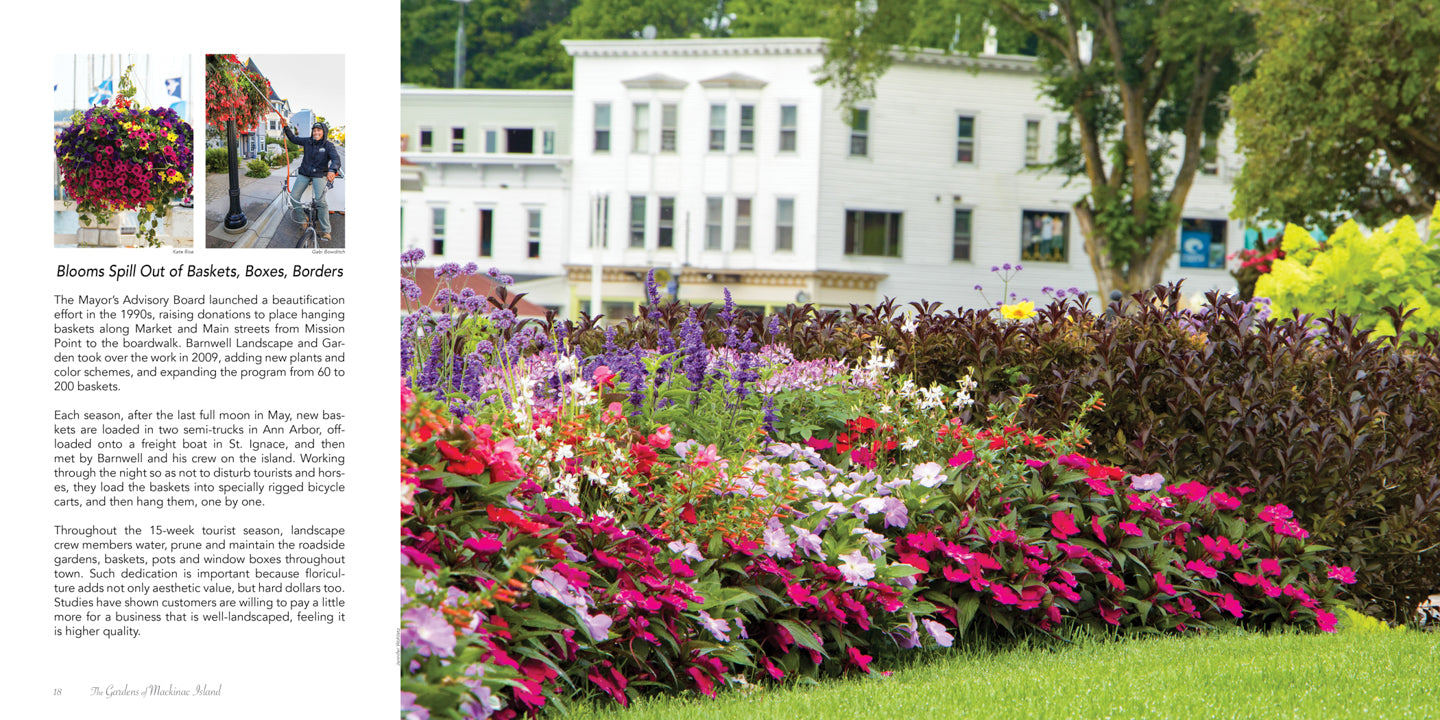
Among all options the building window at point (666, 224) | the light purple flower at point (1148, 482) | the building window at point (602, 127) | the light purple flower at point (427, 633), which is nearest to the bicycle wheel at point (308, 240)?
the light purple flower at point (427, 633)

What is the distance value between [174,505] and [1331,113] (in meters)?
22.1

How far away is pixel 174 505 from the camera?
2.58 meters

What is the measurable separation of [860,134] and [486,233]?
13.3 meters

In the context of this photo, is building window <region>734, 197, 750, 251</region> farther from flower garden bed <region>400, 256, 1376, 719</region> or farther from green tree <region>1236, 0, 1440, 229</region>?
flower garden bed <region>400, 256, 1376, 719</region>

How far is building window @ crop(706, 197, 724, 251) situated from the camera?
39.9 meters

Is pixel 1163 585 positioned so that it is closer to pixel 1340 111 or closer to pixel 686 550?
pixel 686 550

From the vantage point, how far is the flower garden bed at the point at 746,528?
3377mm

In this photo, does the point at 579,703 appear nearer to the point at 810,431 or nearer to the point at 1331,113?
the point at 810,431

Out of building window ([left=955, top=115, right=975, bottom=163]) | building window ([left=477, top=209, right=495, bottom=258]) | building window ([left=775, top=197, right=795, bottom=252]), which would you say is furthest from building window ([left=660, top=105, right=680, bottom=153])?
building window ([left=955, top=115, right=975, bottom=163])

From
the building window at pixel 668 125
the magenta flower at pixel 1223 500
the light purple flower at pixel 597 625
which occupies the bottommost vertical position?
the light purple flower at pixel 597 625

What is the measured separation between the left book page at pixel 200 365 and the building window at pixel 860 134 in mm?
37099

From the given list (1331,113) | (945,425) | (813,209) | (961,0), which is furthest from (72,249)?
(813,209)

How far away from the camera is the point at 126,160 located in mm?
2650

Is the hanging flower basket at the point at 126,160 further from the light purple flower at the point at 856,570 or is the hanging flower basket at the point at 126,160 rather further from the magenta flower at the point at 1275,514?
the magenta flower at the point at 1275,514
